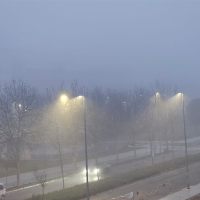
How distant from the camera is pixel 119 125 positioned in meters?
42.2

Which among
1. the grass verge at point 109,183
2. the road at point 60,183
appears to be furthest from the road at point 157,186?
the road at point 60,183

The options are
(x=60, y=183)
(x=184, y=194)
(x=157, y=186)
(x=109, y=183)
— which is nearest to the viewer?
(x=184, y=194)

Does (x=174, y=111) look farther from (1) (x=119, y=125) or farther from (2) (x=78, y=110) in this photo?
(2) (x=78, y=110)

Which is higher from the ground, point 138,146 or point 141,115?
point 141,115

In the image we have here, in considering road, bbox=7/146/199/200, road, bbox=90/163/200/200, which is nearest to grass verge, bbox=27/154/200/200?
road, bbox=90/163/200/200

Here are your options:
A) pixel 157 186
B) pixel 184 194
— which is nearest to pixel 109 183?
pixel 157 186

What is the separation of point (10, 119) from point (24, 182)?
6010mm

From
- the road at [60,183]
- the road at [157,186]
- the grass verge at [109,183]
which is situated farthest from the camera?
the road at [60,183]

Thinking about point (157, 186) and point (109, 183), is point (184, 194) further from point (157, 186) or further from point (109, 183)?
point (109, 183)

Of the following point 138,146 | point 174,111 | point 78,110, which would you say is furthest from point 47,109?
point 138,146

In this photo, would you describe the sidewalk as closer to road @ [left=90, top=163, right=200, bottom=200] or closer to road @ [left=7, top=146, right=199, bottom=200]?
road @ [left=90, top=163, right=200, bottom=200]

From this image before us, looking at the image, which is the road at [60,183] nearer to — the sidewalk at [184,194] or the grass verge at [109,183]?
the grass verge at [109,183]

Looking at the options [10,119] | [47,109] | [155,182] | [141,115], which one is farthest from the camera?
[141,115]

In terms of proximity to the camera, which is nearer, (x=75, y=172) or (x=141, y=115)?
(x=75, y=172)
